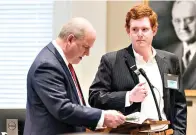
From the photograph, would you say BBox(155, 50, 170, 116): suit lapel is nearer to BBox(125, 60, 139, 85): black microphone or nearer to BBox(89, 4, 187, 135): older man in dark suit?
BBox(89, 4, 187, 135): older man in dark suit

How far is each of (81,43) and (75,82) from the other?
0.24m

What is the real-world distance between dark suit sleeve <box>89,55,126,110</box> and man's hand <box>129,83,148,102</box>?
7cm

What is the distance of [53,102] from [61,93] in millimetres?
64

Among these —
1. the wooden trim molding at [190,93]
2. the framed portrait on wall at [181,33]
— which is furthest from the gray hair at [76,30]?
the wooden trim molding at [190,93]

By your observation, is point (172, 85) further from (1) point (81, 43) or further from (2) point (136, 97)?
(1) point (81, 43)

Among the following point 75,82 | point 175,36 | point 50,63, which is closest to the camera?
point 50,63

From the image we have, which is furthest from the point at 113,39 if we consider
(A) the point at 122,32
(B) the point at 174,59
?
(B) the point at 174,59

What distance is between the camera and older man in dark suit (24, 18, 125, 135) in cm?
203

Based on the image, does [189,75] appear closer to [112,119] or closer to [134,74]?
[134,74]

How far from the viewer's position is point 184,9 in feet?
11.0

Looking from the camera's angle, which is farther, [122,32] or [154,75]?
[122,32]

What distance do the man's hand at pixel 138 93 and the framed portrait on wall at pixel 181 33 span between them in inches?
41.2

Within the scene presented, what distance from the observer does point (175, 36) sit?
3.38 m

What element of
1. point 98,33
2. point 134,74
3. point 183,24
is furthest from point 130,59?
point 183,24
